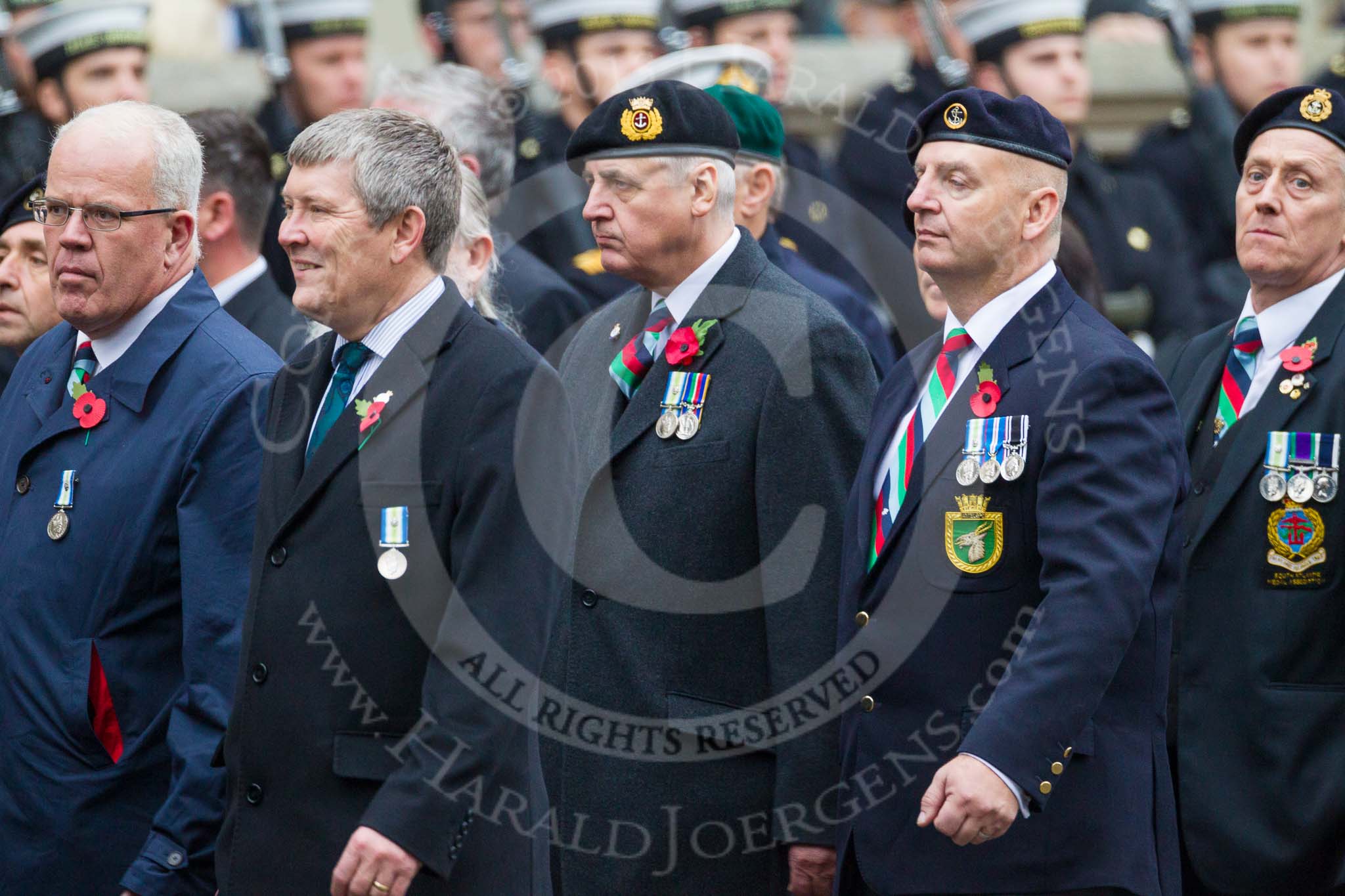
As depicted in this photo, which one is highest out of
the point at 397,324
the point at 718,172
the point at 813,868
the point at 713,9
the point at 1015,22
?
the point at 713,9

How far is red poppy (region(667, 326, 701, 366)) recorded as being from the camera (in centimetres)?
436

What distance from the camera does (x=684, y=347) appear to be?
438 cm

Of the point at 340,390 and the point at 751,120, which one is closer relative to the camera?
the point at 340,390

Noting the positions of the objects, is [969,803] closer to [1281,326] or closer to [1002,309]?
[1002,309]

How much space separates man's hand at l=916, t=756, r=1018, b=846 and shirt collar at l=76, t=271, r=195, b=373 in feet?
6.33

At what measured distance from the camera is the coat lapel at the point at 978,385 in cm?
386

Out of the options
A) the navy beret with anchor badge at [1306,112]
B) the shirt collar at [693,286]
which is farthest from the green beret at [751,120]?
the navy beret with anchor badge at [1306,112]

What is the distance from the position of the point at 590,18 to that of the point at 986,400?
4627mm

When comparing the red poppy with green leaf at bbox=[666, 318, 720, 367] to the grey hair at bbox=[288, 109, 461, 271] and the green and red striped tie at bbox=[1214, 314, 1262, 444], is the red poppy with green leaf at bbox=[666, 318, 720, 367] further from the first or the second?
the green and red striped tie at bbox=[1214, 314, 1262, 444]

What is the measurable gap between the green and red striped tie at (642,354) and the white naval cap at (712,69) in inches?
86.1

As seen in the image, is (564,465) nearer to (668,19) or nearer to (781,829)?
(781,829)

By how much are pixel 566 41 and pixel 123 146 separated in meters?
4.10

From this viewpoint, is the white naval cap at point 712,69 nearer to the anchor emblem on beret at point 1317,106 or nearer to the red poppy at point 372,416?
the anchor emblem on beret at point 1317,106

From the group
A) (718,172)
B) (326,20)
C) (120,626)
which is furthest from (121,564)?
(326,20)
